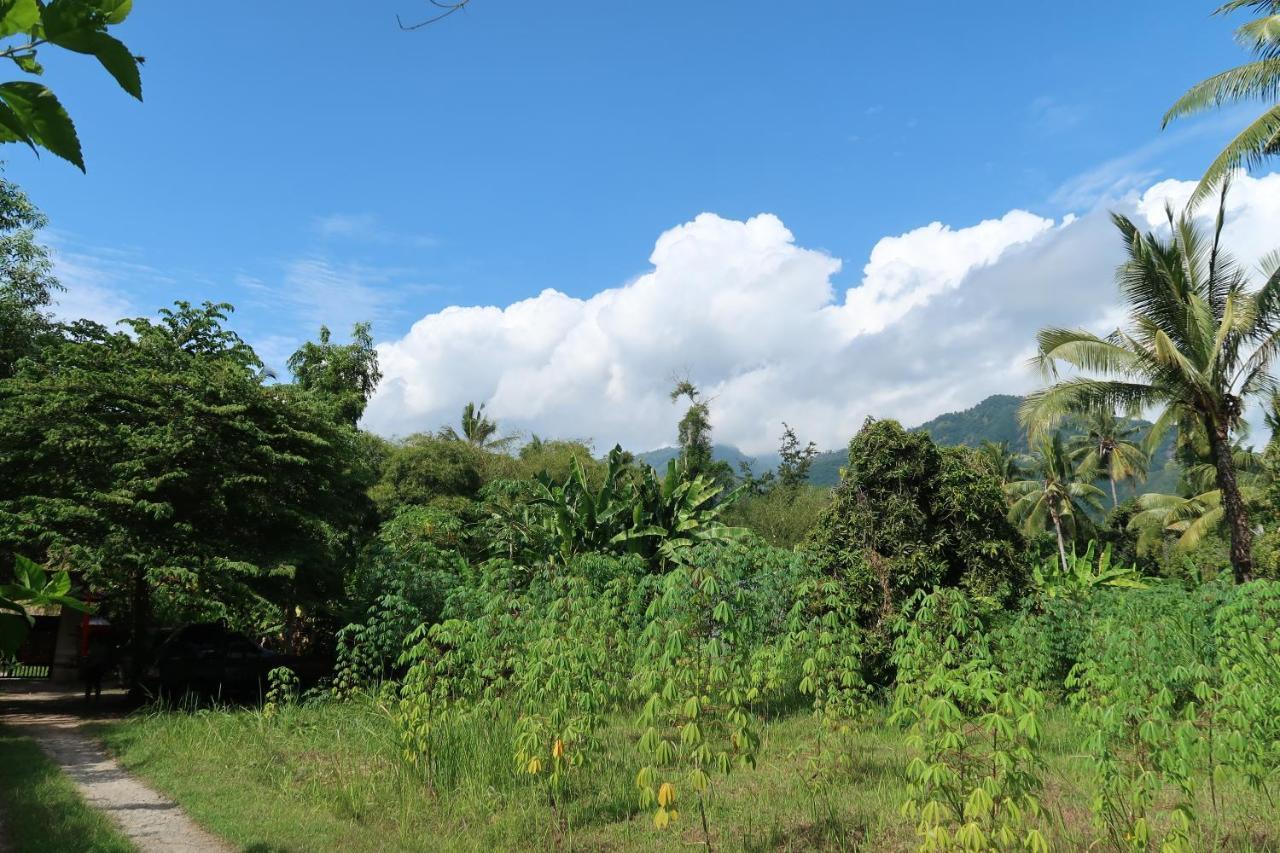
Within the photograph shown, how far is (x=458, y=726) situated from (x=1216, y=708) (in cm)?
612

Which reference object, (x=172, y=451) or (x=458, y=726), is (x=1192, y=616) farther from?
(x=172, y=451)

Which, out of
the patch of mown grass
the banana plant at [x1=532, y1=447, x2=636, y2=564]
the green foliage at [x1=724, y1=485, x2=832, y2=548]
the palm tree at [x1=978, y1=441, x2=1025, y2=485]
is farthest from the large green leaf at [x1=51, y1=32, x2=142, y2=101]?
the palm tree at [x1=978, y1=441, x2=1025, y2=485]

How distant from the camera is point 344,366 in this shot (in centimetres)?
2945

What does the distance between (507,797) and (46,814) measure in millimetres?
3906

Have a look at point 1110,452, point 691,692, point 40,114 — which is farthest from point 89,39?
point 1110,452

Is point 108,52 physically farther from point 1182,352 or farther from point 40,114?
point 1182,352

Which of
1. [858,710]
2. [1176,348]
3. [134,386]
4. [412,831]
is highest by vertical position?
[1176,348]

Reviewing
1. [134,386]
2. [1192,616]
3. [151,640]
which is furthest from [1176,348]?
[151,640]

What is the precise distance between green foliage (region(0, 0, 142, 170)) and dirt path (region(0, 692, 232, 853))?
236 inches

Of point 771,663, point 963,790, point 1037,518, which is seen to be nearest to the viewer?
point 963,790

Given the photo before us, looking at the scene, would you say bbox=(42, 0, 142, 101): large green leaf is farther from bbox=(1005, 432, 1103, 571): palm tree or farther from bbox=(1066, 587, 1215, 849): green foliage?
bbox=(1005, 432, 1103, 571): palm tree

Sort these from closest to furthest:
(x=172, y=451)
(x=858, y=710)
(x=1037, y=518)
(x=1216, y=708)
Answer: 1. (x=1216, y=708)
2. (x=858, y=710)
3. (x=172, y=451)
4. (x=1037, y=518)

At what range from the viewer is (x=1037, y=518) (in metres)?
38.3

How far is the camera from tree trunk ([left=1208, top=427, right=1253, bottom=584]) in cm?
1204
